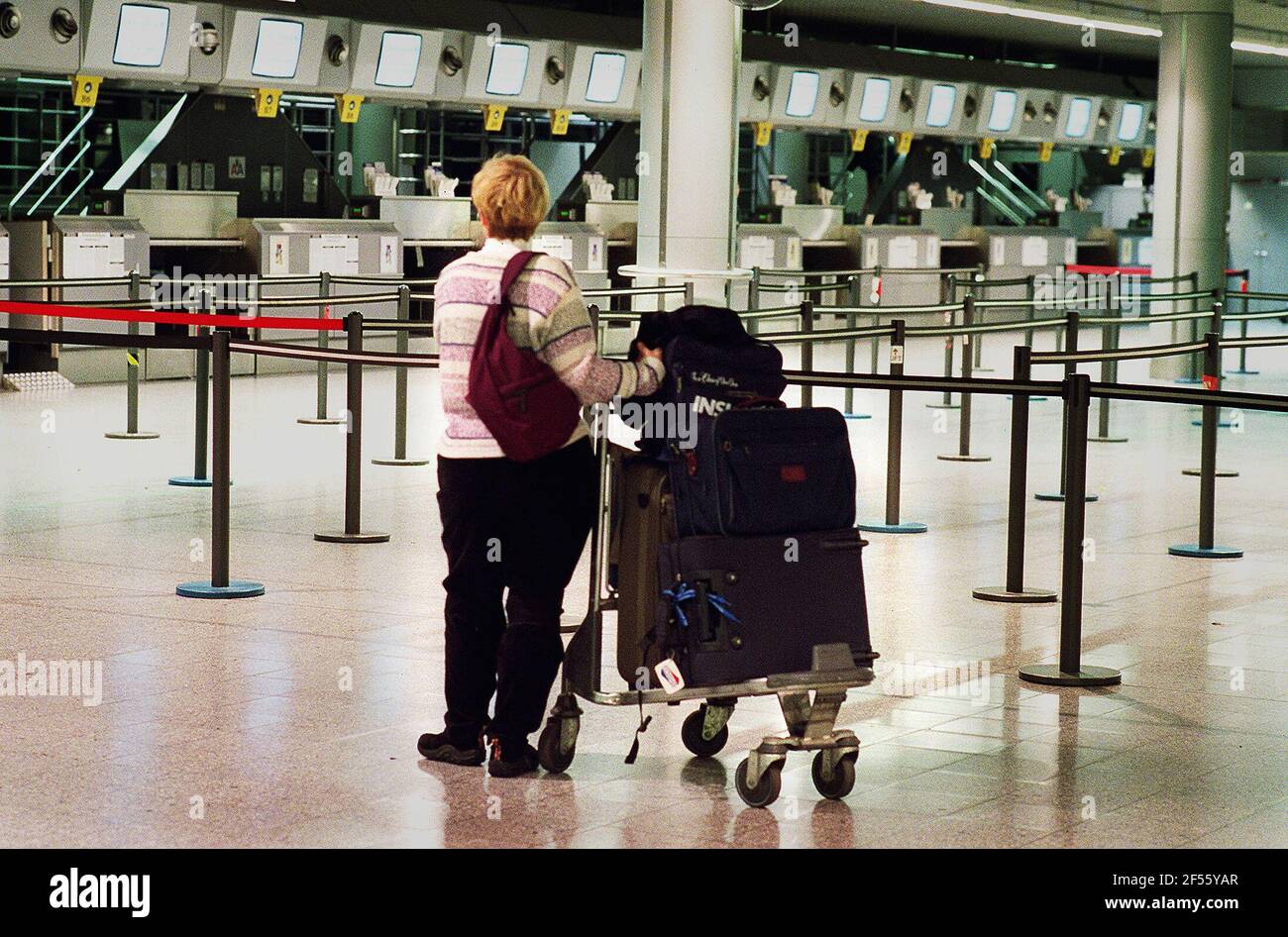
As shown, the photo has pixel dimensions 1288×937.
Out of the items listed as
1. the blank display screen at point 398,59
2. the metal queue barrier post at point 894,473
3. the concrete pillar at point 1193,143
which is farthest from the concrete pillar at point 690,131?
the concrete pillar at point 1193,143

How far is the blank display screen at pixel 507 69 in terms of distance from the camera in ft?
53.8

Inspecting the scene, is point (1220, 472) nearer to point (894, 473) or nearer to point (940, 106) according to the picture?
point (894, 473)

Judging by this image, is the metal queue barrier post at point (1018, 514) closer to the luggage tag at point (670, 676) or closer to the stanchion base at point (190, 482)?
the luggage tag at point (670, 676)

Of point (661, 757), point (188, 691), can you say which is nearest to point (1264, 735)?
point (661, 757)

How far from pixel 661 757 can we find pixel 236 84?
11125mm

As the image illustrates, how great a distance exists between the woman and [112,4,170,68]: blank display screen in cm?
1023

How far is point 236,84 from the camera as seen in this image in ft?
48.2

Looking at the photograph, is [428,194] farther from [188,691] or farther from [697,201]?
[188,691]

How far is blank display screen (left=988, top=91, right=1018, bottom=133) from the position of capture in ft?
72.5

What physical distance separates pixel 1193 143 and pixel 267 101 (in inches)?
320

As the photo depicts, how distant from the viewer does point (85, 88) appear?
46.2 ft

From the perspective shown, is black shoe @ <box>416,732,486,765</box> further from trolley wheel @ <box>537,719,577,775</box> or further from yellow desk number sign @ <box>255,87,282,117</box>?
yellow desk number sign @ <box>255,87,282,117</box>

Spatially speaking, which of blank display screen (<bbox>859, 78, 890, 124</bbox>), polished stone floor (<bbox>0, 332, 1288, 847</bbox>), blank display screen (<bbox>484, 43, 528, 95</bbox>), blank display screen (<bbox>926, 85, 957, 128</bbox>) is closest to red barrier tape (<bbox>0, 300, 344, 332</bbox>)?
polished stone floor (<bbox>0, 332, 1288, 847</bbox>)

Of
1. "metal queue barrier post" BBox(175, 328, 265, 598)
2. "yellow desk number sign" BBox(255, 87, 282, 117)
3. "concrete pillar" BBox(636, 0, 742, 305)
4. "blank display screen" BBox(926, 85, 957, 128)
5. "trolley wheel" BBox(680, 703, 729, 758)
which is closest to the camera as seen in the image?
"trolley wheel" BBox(680, 703, 729, 758)
